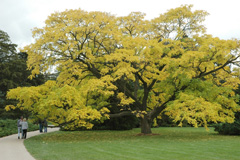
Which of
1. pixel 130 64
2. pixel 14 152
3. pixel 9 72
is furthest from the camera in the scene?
pixel 9 72

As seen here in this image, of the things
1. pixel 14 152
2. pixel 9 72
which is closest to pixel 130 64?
pixel 14 152

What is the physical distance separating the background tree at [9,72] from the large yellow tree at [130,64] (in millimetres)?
21940

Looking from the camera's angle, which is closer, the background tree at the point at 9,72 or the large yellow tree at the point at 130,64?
the large yellow tree at the point at 130,64

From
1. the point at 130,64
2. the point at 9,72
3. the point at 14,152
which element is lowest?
the point at 14,152

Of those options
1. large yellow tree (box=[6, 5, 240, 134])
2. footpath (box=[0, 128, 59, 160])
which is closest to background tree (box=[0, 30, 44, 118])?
large yellow tree (box=[6, 5, 240, 134])

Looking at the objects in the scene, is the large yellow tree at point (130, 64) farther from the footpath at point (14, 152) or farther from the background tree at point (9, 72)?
the background tree at point (9, 72)

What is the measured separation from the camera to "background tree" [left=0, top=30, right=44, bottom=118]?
39.2 meters

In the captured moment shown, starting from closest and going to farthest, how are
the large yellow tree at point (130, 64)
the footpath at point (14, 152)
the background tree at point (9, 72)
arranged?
the footpath at point (14, 152), the large yellow tree at point (130, 64), the background tree at point (9, 72)

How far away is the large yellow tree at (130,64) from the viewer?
1639cm

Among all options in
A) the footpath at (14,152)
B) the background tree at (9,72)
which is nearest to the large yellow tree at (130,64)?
the footpath at (14,152)

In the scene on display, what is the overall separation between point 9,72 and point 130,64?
27.6 meters

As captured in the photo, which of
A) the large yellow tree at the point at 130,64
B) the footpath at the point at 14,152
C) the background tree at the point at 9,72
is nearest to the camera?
the footpath at the point at 14,152

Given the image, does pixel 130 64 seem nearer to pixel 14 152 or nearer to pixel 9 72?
pixel 14 152

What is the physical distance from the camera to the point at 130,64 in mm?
17984
